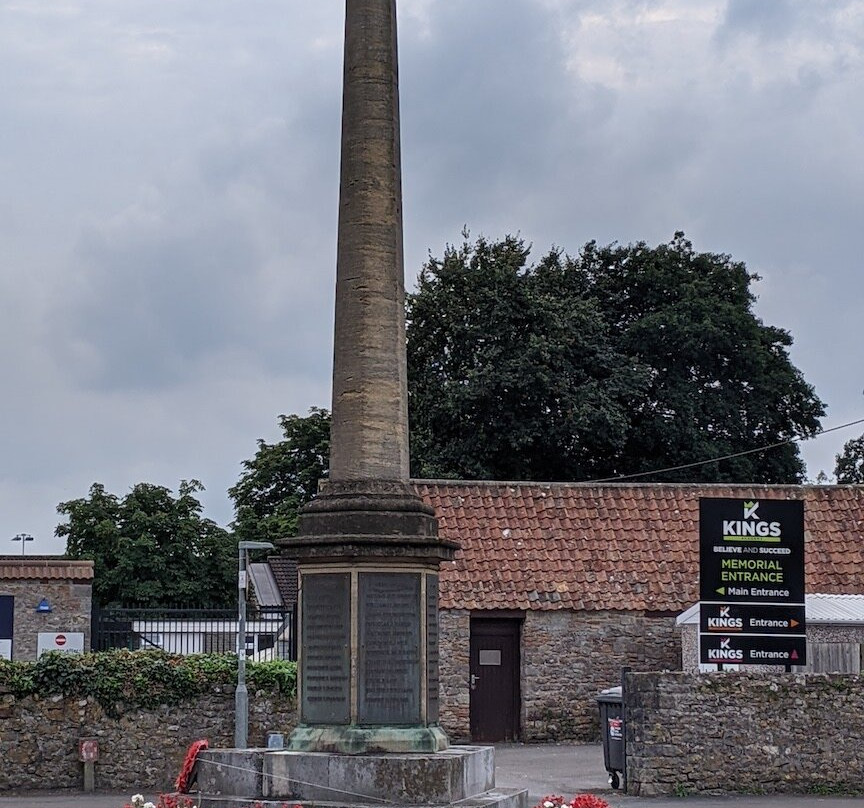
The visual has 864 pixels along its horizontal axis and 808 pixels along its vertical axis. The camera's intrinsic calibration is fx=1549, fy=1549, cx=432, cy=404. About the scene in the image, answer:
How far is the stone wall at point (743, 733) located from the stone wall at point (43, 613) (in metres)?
13.4

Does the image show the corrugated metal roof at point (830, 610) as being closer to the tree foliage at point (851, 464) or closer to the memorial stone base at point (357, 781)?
the memorial stone base at point (357, 781)

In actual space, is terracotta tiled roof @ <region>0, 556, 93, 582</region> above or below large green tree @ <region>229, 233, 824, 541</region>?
below

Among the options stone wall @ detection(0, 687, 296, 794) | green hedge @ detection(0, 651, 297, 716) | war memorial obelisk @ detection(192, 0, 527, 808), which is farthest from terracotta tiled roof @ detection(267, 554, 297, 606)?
war memorial obelisk @ detection(192, 0, 527, 808)

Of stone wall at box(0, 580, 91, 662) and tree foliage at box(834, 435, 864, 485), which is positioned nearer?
stone wall at box(0, 580, 91, 662)

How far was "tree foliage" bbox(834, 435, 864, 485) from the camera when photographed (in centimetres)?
5778

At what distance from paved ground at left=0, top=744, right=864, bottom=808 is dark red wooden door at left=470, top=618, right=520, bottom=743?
3081mm

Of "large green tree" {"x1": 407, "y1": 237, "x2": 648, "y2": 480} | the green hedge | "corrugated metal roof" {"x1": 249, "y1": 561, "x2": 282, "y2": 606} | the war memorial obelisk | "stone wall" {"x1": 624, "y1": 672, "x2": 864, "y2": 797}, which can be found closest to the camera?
the war memorial obelisk

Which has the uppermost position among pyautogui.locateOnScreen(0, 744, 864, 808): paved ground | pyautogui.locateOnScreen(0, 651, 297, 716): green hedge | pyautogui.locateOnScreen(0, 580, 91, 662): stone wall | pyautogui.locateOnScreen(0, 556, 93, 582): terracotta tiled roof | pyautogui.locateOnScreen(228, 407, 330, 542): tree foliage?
pyautogui.locateOnScreen(228, 407, 330, 542): tree foliage

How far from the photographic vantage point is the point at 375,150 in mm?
12773

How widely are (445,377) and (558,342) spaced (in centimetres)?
326

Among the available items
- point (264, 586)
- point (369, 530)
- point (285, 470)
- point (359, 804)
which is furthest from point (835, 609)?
point (285, 470)

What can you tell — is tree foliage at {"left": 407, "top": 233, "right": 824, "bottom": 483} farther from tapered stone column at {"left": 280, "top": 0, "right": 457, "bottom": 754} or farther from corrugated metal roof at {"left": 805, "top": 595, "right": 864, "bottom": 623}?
tapered stone column at {"left": 280, "top": 0, "right": 457, "bottom": 754}

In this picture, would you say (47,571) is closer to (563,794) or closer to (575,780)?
(575,780)

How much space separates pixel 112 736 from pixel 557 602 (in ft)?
31.6
